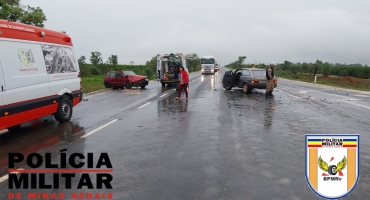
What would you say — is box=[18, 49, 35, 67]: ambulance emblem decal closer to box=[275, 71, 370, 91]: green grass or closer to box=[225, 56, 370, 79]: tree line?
box=[275, 71, 370, 91]: green grass

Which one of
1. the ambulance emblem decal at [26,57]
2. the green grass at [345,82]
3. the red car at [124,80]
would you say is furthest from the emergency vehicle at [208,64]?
the ambulance emblem decal at [26,57]

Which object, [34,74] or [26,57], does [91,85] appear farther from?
[26,57]

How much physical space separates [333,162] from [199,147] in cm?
350

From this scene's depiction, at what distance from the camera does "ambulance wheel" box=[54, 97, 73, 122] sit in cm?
883

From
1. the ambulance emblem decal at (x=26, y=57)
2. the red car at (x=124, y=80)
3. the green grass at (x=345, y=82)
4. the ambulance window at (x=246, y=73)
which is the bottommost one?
the green grass at (x=345, y=82)

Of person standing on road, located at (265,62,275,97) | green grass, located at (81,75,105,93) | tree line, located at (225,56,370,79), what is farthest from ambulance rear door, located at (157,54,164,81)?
tree line, located at (225,56,370,79)

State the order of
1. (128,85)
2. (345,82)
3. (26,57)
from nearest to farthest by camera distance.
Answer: (26,57)
(128,85)
(345,82)

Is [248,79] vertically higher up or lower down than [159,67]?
lower down

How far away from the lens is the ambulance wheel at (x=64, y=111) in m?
8.83

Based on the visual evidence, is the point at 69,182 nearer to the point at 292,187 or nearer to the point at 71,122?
the point at 292,187

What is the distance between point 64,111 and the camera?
357 inches

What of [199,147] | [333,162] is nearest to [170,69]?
[199,147]

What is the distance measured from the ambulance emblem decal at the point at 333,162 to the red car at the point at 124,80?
69.8 ft

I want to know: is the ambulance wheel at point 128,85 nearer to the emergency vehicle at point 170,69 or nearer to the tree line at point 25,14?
the emergency vehicle at point 170,69
